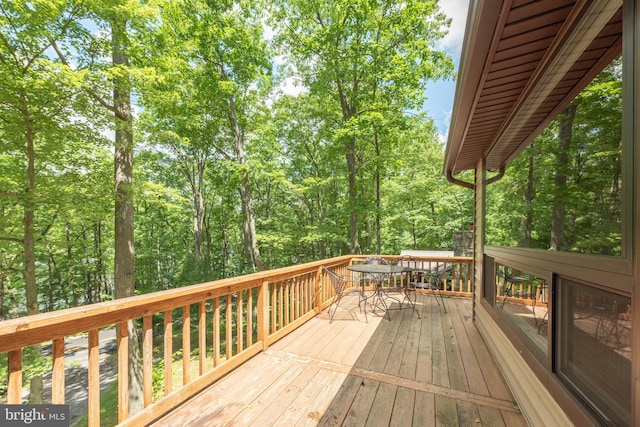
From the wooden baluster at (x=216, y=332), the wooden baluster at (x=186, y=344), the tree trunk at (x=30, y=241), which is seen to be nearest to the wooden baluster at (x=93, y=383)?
the wooden baluster at (x=186, y=344)

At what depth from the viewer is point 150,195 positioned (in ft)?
20.1

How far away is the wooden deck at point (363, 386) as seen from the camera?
1.87m

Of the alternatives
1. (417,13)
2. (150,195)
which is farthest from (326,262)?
(417,13)

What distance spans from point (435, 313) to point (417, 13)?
893cm

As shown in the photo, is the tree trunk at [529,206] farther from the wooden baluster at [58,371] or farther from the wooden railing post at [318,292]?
the wooden baluster at [58,371]

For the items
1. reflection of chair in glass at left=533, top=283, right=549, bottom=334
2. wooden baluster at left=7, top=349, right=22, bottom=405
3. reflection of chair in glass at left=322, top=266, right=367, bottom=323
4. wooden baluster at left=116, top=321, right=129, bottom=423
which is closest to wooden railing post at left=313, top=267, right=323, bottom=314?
reflection of chair in glass at left=322, top=266, right=367, bottom=323

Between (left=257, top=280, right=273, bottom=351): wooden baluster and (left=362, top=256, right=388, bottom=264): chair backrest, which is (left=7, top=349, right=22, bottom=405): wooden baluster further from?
(left=362, top=256, right=388, bottom=264): chair backrest

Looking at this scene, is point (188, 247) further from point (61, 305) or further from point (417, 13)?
point (417, 13)

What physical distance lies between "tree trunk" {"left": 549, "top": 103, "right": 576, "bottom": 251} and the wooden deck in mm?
1443

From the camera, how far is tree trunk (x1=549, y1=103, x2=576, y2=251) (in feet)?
4.35

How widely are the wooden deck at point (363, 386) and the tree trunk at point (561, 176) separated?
4.73 ft

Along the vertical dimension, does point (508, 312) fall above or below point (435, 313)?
above

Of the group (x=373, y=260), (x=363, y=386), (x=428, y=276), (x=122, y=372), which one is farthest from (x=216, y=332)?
(x=428, y=276)

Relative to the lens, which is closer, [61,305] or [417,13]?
[417,13]
